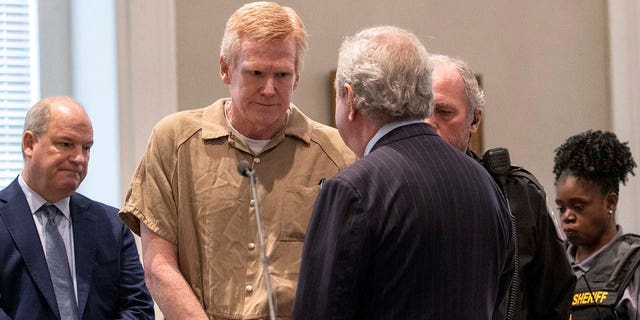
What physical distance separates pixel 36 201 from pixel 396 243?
5.78 ft

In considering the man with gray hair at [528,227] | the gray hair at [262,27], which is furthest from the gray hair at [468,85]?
the gray hair at [262,27]

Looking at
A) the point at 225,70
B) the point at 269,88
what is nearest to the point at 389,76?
the point at 269,88

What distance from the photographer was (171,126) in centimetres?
281

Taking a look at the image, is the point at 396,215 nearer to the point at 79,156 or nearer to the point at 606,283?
the point at 79,156

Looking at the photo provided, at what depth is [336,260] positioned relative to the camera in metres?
2.19

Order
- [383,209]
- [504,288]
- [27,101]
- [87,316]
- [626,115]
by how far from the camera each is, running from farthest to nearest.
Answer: [626,115] → [27,101] → [87,316] → [504,288] → [383,209]

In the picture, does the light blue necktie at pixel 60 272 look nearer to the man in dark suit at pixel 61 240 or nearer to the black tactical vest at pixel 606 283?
the man in dark suit at pixel 61 240

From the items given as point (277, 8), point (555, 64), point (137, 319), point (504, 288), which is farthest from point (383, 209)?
point (555, 64)

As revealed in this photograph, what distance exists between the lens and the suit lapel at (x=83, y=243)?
3492 mm

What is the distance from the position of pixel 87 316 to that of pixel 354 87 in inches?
60.7

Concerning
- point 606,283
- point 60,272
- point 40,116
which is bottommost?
point 606,283

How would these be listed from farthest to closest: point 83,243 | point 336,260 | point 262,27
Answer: point 83,243 → point 262,27 → point 336,260

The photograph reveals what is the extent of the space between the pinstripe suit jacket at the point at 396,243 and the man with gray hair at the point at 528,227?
752 millimetres

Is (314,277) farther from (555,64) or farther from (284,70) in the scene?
(555,64)
